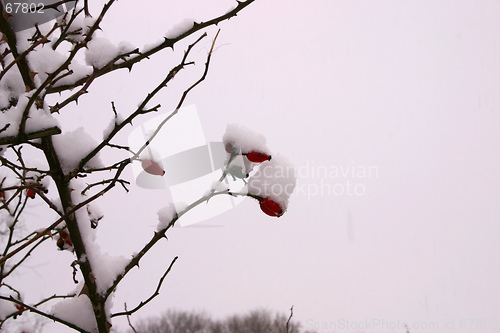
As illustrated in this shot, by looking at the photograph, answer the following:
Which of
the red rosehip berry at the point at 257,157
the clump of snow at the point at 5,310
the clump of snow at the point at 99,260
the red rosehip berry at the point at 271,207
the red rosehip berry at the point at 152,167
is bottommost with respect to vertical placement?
the clump of snow at the point at 5,310

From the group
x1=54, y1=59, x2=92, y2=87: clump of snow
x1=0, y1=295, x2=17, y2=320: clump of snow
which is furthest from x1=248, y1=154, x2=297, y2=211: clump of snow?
x1=0, y1=295, x2=17, y2=320: clump of snow

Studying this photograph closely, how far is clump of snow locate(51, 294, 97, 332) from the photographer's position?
3.92 feet

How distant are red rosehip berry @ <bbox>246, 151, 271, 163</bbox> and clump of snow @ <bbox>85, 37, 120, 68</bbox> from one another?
0.49 meters

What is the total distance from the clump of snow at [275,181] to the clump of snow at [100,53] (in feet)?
1.80

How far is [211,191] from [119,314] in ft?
1.47

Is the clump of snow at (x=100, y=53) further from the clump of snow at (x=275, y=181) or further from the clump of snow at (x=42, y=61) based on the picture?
the clump of snow at (x=275, y=181)

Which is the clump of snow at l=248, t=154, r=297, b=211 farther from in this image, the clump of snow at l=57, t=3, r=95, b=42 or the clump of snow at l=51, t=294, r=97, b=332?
the clump of snow at l=57, t=3, r=95, b=42

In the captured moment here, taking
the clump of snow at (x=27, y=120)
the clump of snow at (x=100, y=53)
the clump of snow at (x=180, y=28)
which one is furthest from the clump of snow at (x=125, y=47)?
the clump of snow at (x=27, y=120)

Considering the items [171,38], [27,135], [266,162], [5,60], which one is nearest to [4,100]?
[5,60]

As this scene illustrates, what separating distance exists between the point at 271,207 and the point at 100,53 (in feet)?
2.26

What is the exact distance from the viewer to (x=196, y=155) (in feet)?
4.55

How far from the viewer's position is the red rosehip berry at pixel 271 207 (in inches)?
53.5

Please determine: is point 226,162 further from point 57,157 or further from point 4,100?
point 4,100

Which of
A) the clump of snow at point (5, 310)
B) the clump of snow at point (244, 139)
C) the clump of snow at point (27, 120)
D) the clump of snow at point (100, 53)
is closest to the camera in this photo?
the clump of snow at point (27, 120)
